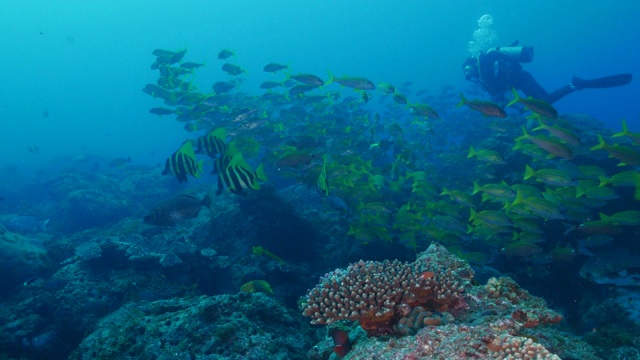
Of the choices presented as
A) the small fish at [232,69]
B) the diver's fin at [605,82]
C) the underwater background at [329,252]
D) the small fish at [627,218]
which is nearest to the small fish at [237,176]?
the underwater background at [329,252]

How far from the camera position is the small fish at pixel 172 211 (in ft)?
22.3

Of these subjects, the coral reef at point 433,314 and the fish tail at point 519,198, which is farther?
the fish tail at point 519,198

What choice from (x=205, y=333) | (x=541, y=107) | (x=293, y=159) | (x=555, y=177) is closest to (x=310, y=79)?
(x=293, y=159)

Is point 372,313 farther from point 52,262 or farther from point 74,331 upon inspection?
point 52,262

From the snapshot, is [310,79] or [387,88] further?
[387,88]

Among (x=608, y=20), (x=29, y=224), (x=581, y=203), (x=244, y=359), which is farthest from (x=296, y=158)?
(x=608, y=20)

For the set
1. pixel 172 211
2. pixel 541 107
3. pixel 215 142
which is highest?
pixel 215 142

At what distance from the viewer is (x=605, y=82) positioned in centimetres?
1546

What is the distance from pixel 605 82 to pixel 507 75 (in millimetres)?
4575

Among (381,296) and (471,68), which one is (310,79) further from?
(471,68)

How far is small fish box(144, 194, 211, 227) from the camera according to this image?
268 inches

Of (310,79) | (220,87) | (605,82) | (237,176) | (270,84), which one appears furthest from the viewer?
(605,82)

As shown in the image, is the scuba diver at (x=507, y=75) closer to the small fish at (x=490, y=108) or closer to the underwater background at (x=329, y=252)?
the underwater background at (x=329, y=252)

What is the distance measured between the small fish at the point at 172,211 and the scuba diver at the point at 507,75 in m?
13.6
